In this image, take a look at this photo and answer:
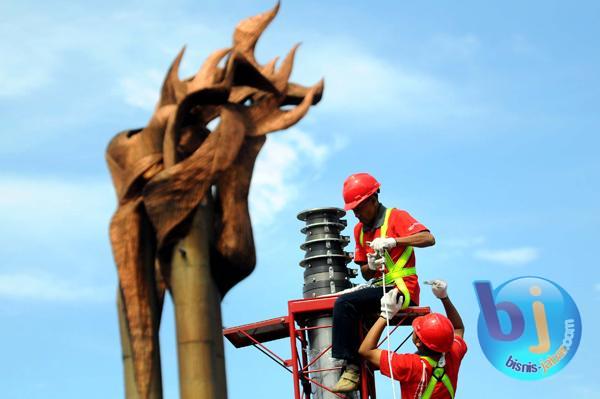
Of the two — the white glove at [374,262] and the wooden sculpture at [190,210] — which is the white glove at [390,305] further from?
the wooden sculpture at [190,210]

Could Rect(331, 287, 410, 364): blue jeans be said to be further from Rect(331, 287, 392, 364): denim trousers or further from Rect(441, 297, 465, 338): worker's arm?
Rect(441, 297, 465, 338): worker's arm

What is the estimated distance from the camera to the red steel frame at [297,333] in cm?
1380

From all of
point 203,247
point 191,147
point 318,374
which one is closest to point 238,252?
point 203,247

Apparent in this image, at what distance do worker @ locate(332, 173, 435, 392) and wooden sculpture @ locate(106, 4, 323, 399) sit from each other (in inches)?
108

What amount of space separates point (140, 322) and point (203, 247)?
75 cm

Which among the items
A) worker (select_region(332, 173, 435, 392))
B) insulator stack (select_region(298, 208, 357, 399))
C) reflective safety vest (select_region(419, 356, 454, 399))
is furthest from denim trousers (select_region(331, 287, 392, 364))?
insulator stack (select_region(298, 208, 357, 399))

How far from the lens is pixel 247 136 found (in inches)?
380

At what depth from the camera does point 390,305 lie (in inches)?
482

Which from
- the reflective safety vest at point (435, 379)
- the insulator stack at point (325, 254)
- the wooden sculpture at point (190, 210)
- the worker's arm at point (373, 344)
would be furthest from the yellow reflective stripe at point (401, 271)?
the insulator stack at point (325, 254)

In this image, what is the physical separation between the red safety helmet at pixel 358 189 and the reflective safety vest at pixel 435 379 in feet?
5.48

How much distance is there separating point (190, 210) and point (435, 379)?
3.98 metres

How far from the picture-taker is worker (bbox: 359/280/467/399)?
1203 centimetres

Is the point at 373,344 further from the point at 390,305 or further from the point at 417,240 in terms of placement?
the point at 417,240

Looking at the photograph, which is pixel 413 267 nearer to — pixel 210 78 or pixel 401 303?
pixel 401 303
